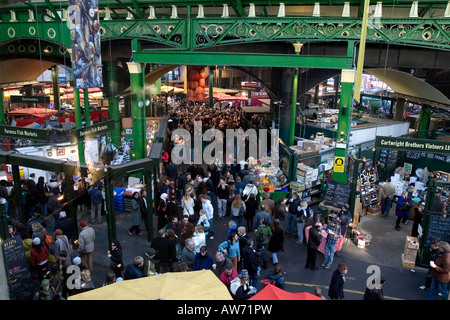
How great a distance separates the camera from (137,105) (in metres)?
13.8

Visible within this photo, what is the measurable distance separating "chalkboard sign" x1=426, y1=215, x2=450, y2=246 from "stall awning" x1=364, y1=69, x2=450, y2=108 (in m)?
8.80

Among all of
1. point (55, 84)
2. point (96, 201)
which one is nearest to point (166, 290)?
point (96, 201)

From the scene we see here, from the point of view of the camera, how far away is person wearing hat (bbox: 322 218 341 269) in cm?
909

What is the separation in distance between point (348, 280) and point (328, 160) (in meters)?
5.90

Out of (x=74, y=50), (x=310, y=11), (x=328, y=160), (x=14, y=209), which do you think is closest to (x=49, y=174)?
(x=14, y=209)

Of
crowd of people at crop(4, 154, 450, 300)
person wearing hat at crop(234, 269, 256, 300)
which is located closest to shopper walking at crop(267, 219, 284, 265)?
crowd of people at crop(4, 154, 450, 300)

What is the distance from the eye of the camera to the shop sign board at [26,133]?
10456 mm

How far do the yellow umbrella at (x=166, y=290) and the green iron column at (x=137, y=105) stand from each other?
9569mm

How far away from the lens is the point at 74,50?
1301 cm

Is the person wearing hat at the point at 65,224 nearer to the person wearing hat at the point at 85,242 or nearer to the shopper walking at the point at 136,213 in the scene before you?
the person wearing hat at the point at 85,242

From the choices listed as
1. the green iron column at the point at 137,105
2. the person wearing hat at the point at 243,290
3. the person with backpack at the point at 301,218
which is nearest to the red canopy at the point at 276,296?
the person wearing hat at the point at 243,290

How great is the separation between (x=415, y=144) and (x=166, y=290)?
747 centimetres

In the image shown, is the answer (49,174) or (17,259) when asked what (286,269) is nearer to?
(17,259)

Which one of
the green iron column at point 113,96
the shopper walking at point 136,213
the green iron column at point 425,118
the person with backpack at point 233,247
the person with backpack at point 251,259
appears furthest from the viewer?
the green iron column at point 113,96
